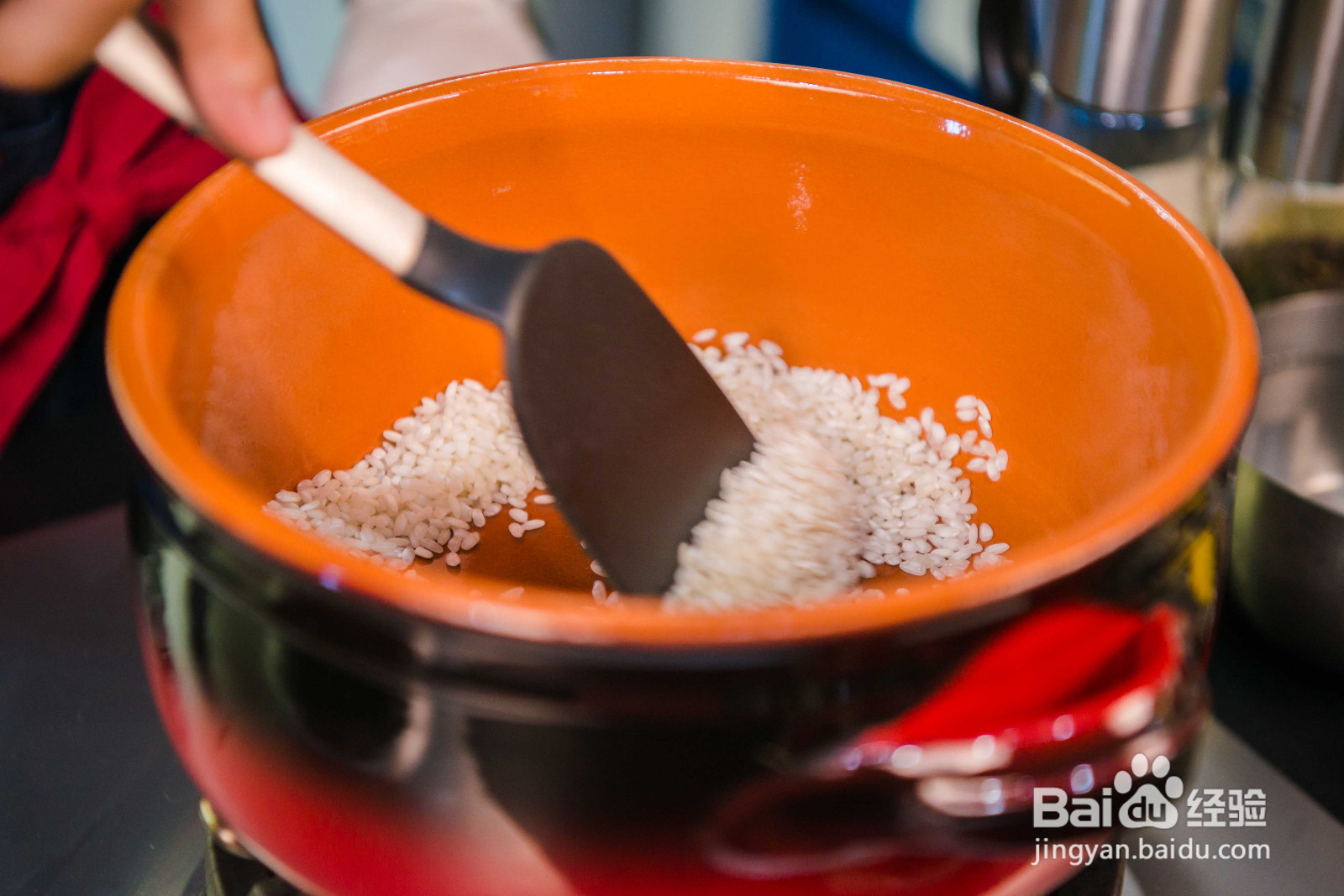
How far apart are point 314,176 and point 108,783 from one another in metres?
0.35

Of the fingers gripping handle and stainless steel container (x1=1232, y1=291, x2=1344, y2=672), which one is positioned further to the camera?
stainless steel container (x1=1232, y1=291, x2=1344, y2=672)

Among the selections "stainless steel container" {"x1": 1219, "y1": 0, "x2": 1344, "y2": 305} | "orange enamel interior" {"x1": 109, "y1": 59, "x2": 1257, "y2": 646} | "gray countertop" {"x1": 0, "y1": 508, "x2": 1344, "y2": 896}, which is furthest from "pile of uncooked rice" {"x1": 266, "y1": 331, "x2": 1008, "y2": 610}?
"stainless steel container" {"x1": 1219, "y1": 0, "x2": 1344, "y2": 305}

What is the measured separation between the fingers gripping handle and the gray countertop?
0.70ft

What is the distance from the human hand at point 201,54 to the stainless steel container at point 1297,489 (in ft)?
2.11

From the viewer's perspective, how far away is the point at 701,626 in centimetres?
33

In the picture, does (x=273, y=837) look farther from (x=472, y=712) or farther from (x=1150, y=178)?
(x=1150, y=178)

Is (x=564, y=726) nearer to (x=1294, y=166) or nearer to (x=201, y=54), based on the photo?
(x=201, y=54)

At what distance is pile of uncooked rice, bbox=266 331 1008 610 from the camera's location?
2.03 ft

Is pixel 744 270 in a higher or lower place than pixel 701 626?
lower

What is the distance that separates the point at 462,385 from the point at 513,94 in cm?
19

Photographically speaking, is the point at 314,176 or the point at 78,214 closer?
the point at 314,176

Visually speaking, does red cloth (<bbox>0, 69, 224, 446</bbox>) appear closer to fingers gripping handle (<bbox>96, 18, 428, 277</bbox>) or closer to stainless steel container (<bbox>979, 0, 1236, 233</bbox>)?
fingers gripping handle (<bbox>96, 18, 428, 277</bbox>)

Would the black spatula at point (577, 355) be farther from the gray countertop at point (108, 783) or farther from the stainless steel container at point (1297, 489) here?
the stainless steel container at point (1297, 489)

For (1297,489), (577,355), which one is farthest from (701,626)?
(1297,489)
